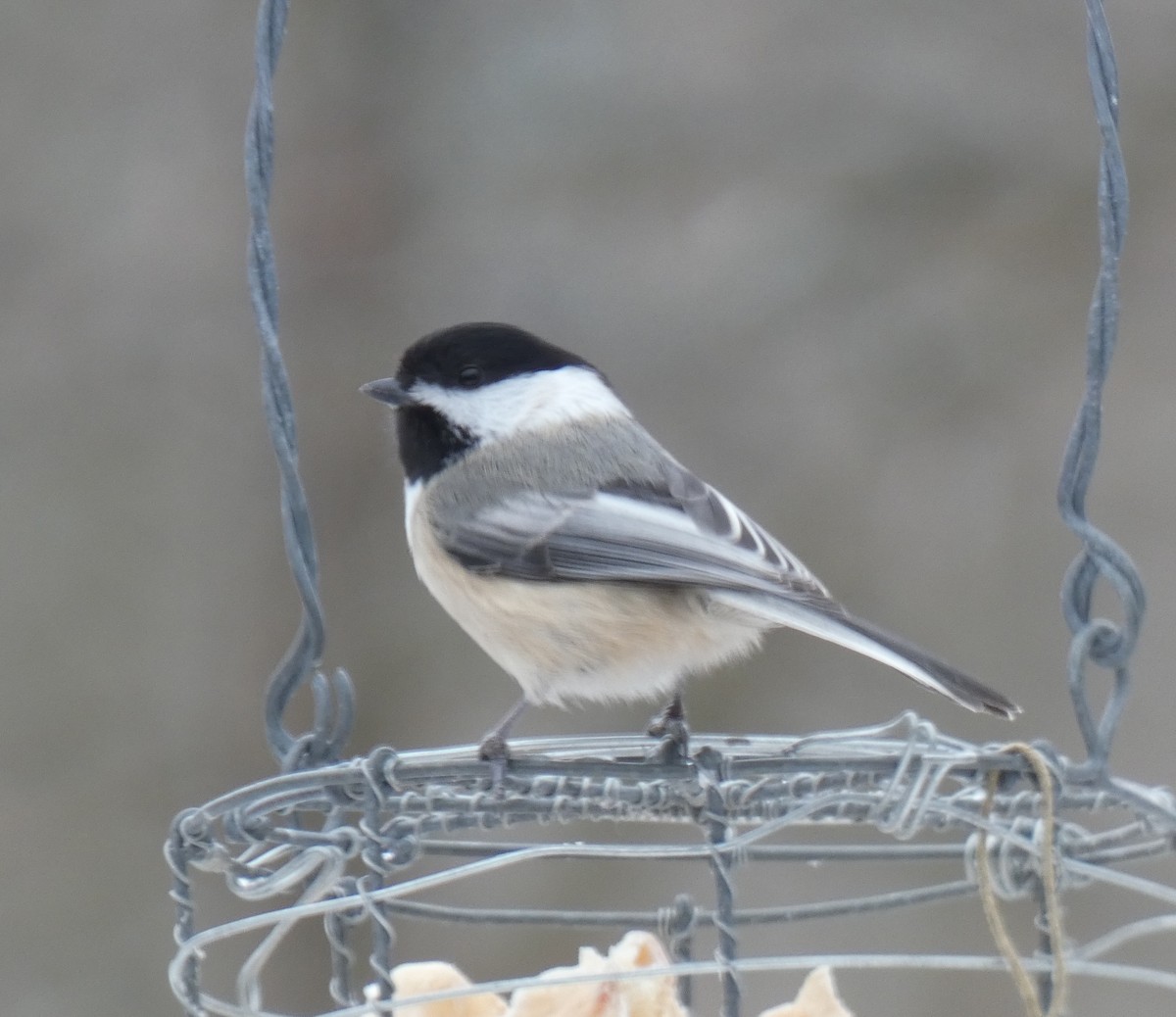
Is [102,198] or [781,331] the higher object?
[102,198]

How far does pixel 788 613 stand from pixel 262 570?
1.70 meters

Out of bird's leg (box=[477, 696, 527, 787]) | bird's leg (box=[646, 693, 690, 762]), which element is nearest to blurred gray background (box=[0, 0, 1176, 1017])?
bird's leg (box=[646, 693, 690, 762])

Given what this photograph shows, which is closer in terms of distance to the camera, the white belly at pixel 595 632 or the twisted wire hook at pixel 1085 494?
the twisted wire hook at pixel 1085 494

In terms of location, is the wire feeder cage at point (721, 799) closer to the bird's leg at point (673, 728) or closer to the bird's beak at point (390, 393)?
the bird's leg at point (673, 728)

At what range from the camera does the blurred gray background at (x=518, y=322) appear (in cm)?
267

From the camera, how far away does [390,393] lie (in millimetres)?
1639

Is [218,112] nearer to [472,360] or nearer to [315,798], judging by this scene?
[472,360]

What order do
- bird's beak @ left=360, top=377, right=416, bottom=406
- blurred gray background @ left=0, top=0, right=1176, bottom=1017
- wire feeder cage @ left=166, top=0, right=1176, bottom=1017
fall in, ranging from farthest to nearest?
blurred gray background @ left=0, top=0, right=1176, bottom=1017 < bird's beak @ left=360, top=377, right=416, bottom=406 < wire feeder cage @ left=166, top=0, right=1176, bottom=1017

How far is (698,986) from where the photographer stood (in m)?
2.26

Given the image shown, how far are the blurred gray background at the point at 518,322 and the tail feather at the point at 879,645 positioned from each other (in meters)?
1.31

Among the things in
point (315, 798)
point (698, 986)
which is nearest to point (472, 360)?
point (315, 798)

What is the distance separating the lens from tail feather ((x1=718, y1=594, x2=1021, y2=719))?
112cm

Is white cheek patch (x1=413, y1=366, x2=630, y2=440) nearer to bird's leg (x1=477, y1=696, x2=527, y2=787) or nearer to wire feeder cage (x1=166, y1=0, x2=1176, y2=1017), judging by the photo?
bird's leg (x1=477, y1=696, x2=527, y2=787)

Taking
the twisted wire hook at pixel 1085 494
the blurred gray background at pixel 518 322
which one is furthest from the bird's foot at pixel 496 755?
the blurred gray background at pixel 518 322
